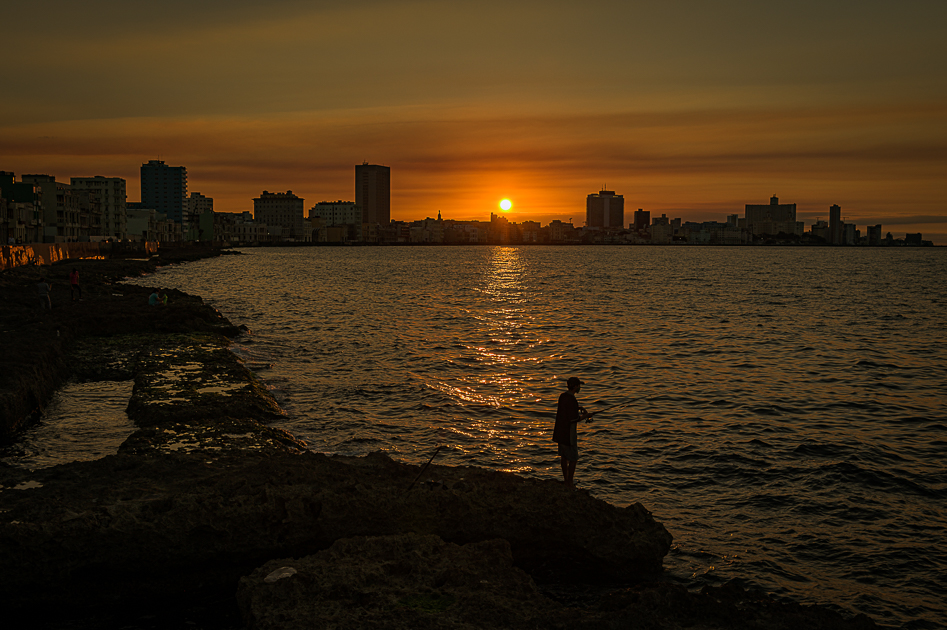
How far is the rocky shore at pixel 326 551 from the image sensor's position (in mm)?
8680

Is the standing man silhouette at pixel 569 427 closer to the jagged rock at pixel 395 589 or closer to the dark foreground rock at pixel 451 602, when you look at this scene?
the jagged rock at pixel 395 589

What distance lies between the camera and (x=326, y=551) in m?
9.92

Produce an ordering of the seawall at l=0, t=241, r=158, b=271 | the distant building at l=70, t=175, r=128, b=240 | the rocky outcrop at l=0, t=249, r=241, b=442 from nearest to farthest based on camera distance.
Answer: the rocky outcrop at l=0, t=249, r=241, b=442 → the seawall at l=0, t=241, r=158, b=271 → the distant building at l=70, t=175, r=128, b=240

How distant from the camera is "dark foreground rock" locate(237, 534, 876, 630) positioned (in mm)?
8281

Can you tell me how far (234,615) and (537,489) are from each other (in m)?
5.42

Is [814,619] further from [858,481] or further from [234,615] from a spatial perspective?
[858,481]

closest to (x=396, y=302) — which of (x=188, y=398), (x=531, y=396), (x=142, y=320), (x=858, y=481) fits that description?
(x=142, y=320)

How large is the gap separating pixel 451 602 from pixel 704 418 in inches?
656

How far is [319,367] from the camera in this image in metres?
31.1

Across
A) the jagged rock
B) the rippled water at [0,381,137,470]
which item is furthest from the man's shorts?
the rippled water at [0,381,137,470]

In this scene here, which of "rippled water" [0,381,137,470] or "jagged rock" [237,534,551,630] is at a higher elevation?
"jagged rock" [237,534,551,630]

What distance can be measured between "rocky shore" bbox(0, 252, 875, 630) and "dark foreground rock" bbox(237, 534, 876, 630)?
26 mm

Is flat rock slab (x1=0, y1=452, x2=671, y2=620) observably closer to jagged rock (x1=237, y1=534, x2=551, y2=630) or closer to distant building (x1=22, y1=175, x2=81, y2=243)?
jagged rock (x1=237, y1=534, x2=551, y2=630)

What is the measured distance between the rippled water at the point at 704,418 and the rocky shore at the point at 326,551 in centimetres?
238
